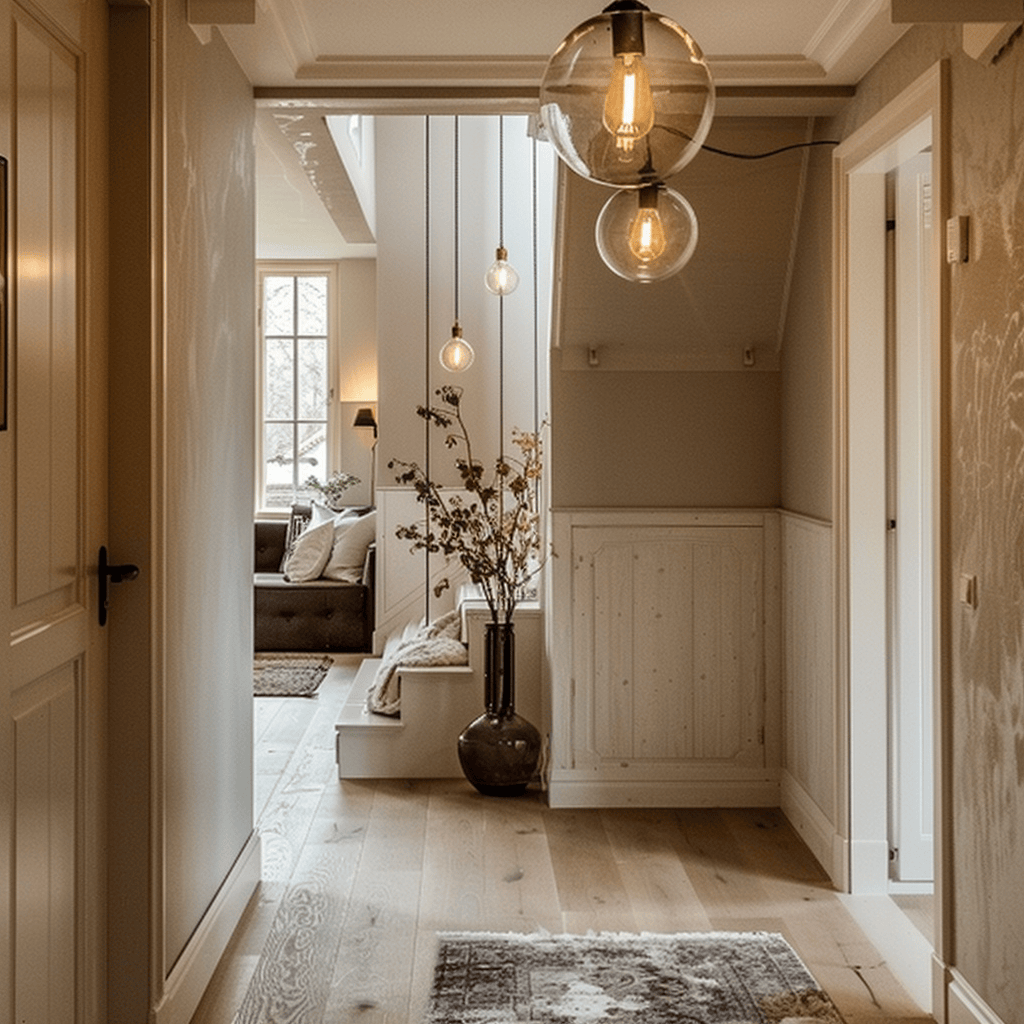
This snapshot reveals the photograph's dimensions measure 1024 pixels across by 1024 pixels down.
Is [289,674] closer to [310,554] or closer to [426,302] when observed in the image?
[310,554]

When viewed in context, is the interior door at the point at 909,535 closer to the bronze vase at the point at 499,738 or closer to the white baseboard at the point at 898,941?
the white baseboard at the point at 898,941

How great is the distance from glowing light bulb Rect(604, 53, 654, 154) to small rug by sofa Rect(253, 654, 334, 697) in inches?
223

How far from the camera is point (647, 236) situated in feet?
8.95

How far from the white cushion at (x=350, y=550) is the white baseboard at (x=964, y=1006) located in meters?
6.15

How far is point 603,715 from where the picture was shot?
16.4 feet

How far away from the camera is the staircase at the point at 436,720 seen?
531 cm

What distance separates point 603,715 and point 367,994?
6.47ft

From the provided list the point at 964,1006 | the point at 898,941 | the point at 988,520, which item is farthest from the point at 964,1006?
the point at 988,520

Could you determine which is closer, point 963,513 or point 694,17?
point 963,513

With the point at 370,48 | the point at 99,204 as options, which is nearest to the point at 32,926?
the point at 99,204

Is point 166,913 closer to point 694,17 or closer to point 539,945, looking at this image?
point 539,945

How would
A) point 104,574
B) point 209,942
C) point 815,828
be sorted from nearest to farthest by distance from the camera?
point 104,574 → point 209,942 → point 815,828

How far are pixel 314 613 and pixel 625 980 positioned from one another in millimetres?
5697

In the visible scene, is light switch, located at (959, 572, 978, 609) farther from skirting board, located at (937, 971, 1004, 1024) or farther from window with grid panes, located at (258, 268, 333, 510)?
window with grid panes, located at (258, 268, 333, 510)
